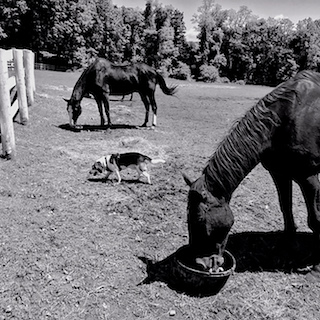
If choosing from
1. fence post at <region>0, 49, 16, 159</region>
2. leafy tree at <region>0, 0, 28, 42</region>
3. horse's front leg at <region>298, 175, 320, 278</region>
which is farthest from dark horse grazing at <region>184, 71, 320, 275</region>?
leafy tree at <region>0, 0, 28, 42</region>

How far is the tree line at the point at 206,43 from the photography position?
52.1 metres

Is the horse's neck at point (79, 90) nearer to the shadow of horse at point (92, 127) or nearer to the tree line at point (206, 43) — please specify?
the shadow of horse at point (92, 127)

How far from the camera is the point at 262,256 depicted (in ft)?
13.6

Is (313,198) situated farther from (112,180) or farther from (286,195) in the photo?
(112,180)

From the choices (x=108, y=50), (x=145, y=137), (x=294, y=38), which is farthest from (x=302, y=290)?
(x=294, y=38)

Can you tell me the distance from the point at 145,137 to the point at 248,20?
6045cm

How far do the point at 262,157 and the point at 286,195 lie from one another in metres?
1.00

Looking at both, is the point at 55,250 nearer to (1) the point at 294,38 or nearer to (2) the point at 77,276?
(2) the point at 77,276

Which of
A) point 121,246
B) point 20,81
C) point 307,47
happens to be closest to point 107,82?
point 20,81

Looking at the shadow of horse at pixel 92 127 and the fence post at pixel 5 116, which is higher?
the fence post at pixel 5 116

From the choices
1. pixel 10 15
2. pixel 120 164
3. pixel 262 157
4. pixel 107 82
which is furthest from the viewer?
pixel 10 15

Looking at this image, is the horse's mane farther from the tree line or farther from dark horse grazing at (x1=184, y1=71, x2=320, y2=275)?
the tree line

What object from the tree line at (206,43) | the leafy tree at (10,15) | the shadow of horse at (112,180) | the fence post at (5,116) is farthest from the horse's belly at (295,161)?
the tree line at (206,43)

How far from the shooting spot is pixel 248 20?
6184 centimetres
